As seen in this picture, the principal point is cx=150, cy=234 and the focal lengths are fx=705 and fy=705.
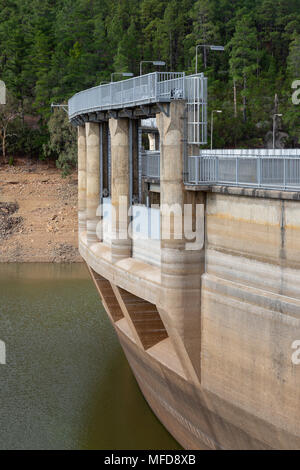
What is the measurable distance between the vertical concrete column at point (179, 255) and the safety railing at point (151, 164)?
4457 mm

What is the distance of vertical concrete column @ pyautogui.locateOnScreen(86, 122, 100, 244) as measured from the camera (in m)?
29.6

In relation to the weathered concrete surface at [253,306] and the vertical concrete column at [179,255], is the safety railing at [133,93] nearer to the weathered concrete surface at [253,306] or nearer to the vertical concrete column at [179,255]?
the vertical concrete column at [179,255]

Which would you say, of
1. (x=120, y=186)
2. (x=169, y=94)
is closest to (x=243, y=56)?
(x=120, y=186)

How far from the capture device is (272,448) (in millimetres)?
17484

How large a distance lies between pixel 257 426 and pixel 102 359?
609 inches

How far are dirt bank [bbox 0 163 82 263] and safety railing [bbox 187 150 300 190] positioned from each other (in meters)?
41.0

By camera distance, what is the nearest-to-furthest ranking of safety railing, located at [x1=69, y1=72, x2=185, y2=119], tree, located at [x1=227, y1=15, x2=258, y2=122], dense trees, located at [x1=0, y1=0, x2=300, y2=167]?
safety railing, located at [x1=69, y1=72, x2=185, y2=119], dense trees, located at [x1=0, y1=0, x2=300, y2=167], tree, located at [x1=227, y1=15, x2=258, y2=122]

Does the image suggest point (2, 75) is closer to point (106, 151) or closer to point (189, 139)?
point (106, 151)

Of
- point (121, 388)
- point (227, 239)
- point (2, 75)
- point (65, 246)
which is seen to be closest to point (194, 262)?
point (227, 239)

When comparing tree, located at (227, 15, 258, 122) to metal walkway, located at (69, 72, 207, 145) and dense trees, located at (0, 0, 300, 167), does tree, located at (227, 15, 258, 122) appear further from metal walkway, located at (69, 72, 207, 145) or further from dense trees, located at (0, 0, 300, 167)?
metal walkway, located at (69, 72, 207, 145)

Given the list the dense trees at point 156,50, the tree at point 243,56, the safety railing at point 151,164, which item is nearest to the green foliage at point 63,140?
the dense trees at point 156,50

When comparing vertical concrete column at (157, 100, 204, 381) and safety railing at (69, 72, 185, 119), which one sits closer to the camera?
vertical concrete column at (157, 100, 204, 381)

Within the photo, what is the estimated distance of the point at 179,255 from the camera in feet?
64.3

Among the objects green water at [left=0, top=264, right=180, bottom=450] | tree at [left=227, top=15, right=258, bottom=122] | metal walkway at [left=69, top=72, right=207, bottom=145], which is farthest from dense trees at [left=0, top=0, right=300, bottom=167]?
metal walkway at [left=69, top=72, right=207, bottom=145]
